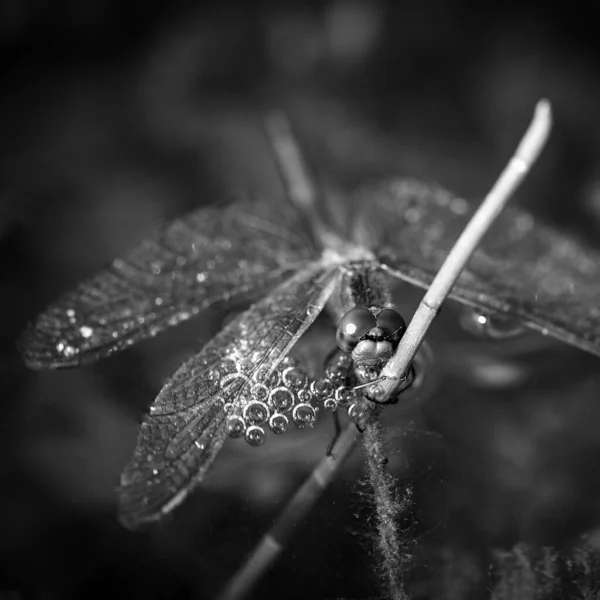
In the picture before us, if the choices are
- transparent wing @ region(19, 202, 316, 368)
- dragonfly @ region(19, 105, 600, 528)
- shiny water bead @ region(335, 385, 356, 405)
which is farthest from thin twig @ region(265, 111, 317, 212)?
shiny water bead @ region(335, 385, 356, 405)

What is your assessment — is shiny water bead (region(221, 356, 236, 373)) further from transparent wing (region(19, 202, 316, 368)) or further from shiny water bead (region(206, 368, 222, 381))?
transparent wing (region(19, 202, 316, 368))

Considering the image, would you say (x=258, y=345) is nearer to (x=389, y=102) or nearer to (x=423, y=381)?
(x=423, y=381)

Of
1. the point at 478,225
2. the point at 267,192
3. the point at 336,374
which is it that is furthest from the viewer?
the point at 267,192

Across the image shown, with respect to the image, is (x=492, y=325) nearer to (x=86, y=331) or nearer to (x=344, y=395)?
(x=344, y=395)

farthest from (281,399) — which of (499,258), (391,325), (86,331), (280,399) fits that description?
(499,258)

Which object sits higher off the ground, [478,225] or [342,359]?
[478,225]

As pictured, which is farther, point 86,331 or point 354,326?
point 86,331
